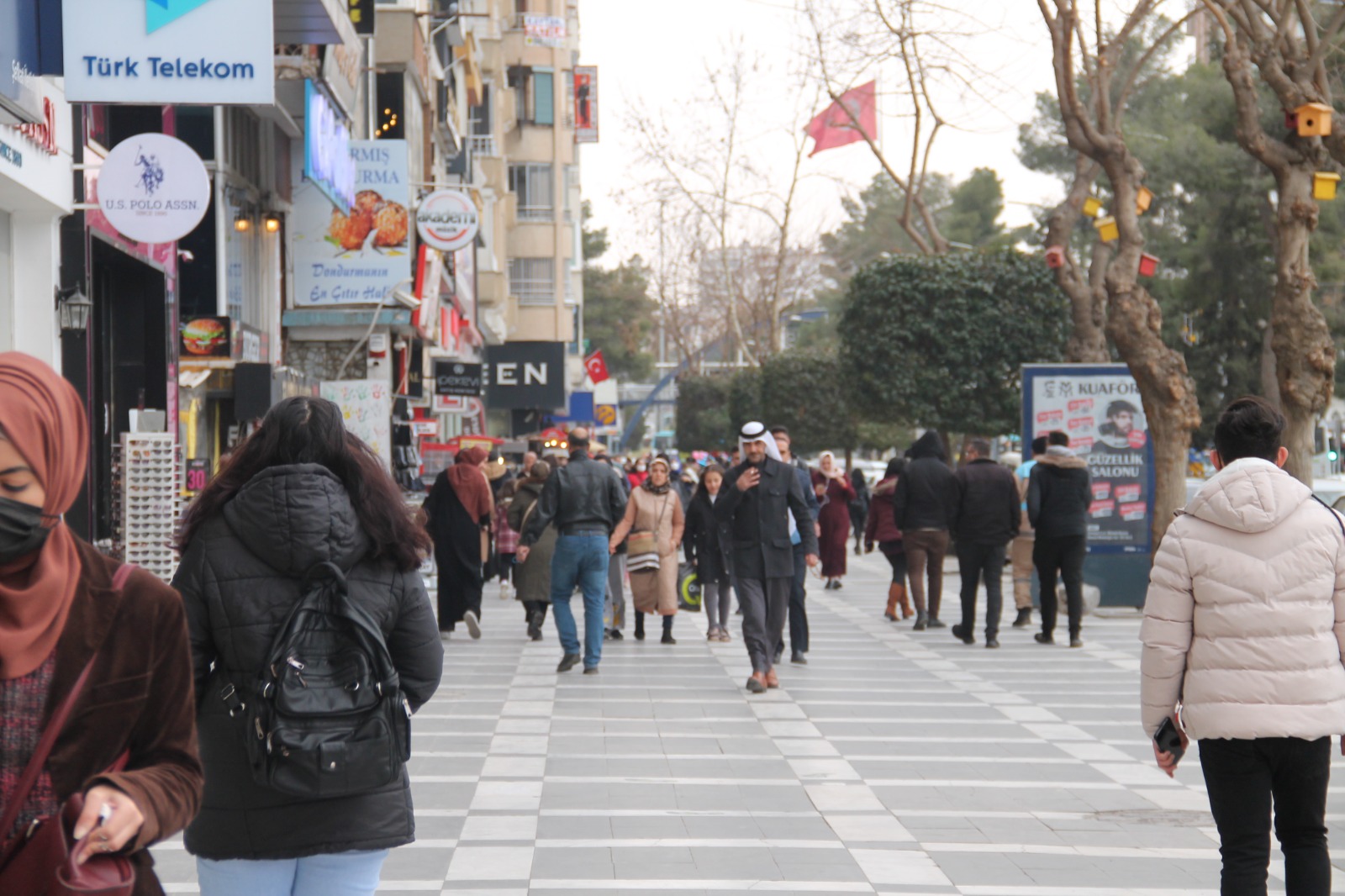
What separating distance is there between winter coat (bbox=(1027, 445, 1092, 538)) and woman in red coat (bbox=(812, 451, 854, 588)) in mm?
4777

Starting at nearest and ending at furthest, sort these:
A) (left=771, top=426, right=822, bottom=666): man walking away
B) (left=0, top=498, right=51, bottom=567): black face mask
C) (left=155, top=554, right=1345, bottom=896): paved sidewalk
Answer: (left=0, top=498, right=51, bottom=567): black face mask → (left=155, top=554, right=1345, bottom=896): paved sidewalk → (left=771, top=426, right=822, bottom=666): man walking away

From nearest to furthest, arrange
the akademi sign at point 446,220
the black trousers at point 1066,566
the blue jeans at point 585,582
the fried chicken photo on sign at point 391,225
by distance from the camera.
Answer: the blue jeans at point 585,582 < the black trousers at point 1066,566 < the fried chicken photo on sign at point 391,225 < the akademi sign at point 446,220

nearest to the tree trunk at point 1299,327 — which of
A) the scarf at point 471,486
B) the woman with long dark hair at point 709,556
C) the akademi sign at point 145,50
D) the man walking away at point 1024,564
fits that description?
the man walking away at point 1024,564

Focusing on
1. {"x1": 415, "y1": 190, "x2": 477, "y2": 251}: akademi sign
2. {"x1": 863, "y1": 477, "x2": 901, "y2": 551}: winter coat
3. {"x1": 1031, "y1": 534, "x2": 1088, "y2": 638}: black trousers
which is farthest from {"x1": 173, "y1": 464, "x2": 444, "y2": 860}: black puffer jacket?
{"x1": 415, "y1": 190, "x2": 477, "y2": 251}: akademi sign

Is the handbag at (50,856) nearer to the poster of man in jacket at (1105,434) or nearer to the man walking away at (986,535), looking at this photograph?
the man walking away at (986,535)

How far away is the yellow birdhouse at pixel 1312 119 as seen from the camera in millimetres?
15578

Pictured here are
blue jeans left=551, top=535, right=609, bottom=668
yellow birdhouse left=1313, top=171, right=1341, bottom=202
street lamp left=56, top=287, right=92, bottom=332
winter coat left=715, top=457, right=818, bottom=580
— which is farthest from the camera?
yellow birdhouse left=1313, top=171, right=1341, bottom=202

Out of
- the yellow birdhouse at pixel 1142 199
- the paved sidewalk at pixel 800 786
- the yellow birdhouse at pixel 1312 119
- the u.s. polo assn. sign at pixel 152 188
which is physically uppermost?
the yellow birdhouse at pixel 1312 119

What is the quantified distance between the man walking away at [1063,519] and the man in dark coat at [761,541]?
3813mm

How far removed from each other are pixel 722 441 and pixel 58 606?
225 feet

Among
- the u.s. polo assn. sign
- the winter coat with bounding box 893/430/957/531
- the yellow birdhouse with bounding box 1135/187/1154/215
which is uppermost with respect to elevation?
the yellow birdhouse with bounding box 1135/187/1154/215

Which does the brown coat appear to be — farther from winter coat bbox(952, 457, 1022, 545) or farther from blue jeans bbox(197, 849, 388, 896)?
winter coat bbox(952, 457, 1022, 545)

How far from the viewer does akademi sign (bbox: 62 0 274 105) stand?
10.5 metres

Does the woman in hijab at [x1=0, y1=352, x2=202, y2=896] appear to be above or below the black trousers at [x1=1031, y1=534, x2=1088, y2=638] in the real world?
above
